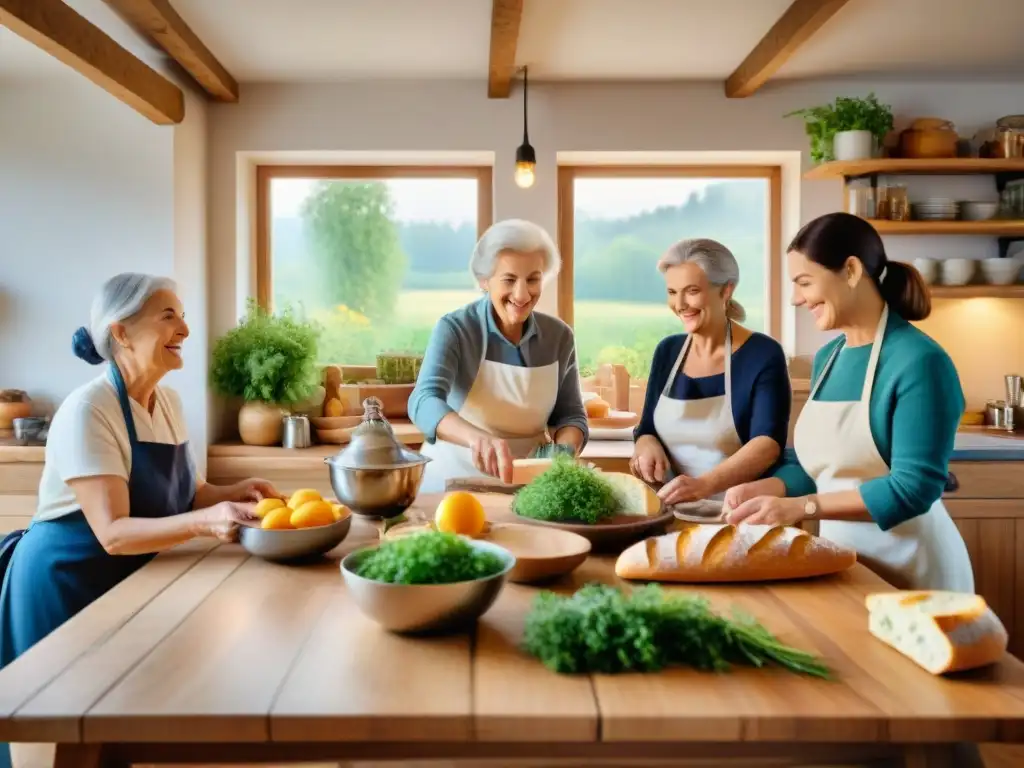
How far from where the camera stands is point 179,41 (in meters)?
3.44

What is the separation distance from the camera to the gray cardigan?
268 centimetres

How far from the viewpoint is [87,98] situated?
157 inches

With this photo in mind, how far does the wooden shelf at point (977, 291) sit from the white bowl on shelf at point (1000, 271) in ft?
0.14

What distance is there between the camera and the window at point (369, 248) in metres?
4.72

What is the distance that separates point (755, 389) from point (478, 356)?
85 centimetres

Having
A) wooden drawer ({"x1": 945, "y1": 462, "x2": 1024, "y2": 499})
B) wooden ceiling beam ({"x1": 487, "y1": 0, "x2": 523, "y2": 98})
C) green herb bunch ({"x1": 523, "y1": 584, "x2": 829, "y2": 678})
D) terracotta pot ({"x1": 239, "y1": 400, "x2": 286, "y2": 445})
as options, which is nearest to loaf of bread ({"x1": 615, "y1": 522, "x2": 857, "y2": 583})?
green herb bunch ({"x1": 523, "y1": 584, "x2": 829, "y2": 678})

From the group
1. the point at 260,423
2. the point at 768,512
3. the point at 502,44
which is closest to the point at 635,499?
the point at 768,512

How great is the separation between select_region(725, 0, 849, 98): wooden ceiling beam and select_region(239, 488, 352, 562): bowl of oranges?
8.23 feet

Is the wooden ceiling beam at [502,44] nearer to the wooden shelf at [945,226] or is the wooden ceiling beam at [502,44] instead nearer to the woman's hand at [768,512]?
the wooden shelf at [945,226]

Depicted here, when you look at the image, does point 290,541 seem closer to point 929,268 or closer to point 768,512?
point 768,512

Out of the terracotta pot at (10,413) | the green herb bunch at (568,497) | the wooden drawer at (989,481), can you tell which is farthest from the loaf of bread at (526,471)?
the terracotta pot at (10,413)

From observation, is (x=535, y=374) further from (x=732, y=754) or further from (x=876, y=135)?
(x=876, y=135)

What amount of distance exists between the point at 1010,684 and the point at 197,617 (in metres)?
1.13

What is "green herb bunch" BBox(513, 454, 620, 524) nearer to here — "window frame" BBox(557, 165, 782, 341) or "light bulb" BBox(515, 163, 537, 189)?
"light bulb" BBox(515, 163, 537, 189)
